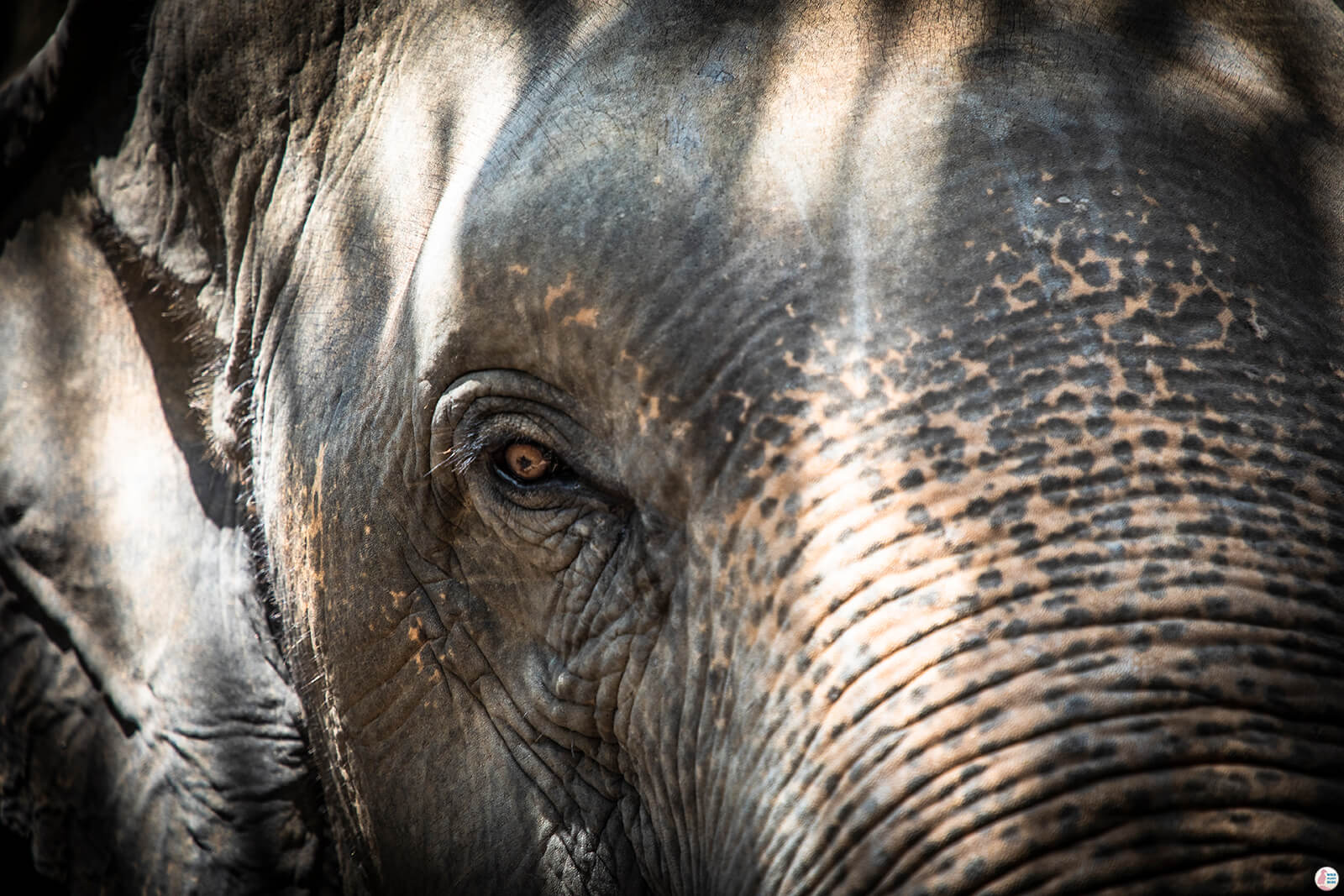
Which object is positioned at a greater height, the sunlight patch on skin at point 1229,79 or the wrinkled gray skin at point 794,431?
the sunlight patch on skin at point 1229,79

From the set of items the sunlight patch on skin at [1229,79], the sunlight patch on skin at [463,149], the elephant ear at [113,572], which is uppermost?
the sunlight patch on skin at [1229,79]

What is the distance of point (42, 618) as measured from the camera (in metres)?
2.49

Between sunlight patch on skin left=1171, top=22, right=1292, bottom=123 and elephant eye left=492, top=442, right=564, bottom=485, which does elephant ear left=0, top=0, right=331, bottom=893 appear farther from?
sunlight patch on skin left=1171, top=22, right=1292, bottom=123

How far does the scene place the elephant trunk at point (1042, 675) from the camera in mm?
1134

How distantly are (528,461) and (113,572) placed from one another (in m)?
1.24

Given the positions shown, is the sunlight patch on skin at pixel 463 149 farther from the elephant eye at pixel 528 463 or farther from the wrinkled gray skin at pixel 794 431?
the elephant eye at pixel 528 463

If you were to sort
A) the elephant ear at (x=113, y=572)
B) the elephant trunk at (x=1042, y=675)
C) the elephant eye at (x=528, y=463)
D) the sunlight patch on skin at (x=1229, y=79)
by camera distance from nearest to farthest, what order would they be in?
the elephant trunk at (x=1042, y=675)
the sunlight patch on skin at (x=1229, y=79)
the elephant eye at (x=528, y=463)
the elephant ear at (x=113, y=572)

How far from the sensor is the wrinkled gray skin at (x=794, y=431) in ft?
3.91

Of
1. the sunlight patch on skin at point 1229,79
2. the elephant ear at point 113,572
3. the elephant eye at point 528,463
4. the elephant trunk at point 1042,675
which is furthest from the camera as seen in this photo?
the elephant ear at point 113,572

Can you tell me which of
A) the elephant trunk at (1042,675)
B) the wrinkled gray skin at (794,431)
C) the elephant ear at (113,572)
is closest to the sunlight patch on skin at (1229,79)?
the wrinkled gray skin at (794,431)

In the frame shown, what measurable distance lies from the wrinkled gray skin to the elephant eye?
0.7 inches

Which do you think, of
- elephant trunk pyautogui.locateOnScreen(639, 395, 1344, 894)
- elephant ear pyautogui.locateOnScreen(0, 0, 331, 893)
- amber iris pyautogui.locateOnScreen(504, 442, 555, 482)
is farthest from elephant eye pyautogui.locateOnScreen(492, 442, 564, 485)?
elephant ear pyautogui.locateOnScreen(0, 0, 331, 893)

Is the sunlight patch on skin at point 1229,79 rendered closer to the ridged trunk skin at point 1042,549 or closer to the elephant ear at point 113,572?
the ridged trunk skin at point 1042,549

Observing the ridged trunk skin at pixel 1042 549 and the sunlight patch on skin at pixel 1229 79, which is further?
the sunlight patch on skin at pixel 1229 79
